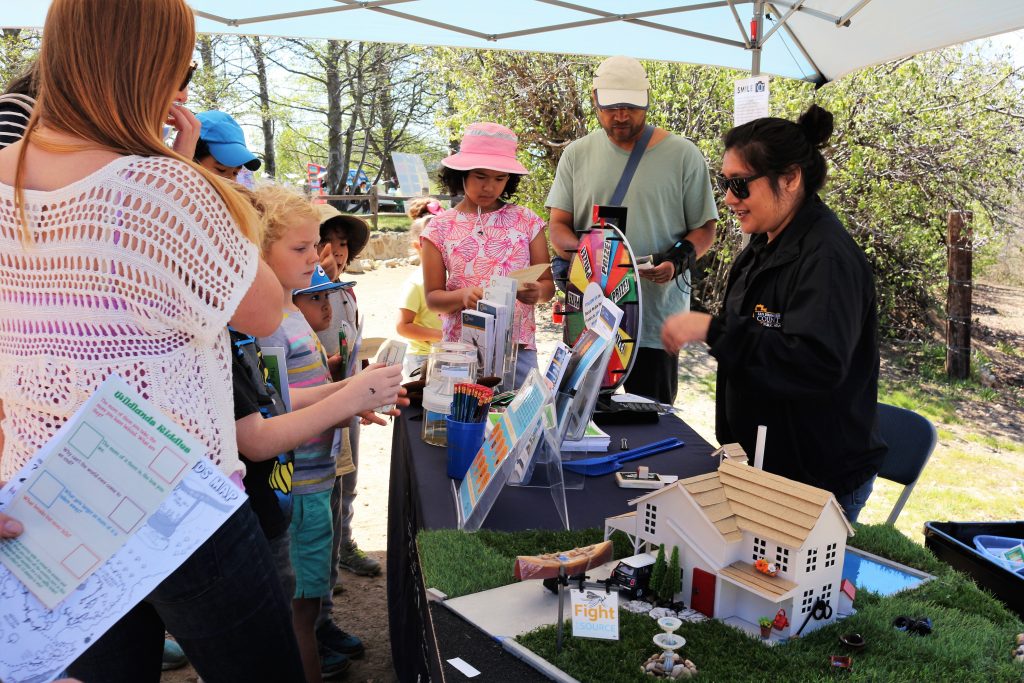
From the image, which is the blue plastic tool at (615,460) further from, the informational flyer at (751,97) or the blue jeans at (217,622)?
the informational flyer at (751,97)

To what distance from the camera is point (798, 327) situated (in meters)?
1.92

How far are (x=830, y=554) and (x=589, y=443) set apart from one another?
0.91m

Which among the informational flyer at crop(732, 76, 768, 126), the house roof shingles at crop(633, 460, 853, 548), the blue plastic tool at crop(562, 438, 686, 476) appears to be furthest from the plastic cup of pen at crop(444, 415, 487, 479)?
the informational flyer at crop(732, 76, 768, 126)

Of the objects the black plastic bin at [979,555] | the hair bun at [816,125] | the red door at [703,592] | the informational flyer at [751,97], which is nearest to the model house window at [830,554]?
the red door at [703,592]

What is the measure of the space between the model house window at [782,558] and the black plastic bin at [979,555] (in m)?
Result: 0.78

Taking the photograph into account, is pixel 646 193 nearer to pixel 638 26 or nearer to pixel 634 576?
pixel 638 26

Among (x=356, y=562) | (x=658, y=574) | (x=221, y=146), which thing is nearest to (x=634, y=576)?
(x=658, y=574)

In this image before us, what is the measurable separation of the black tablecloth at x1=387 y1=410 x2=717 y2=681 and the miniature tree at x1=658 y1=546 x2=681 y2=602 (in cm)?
38

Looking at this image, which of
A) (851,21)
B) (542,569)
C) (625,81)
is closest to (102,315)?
(542,569)

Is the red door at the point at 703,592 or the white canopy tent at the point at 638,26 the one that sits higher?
the white canopy tent at the point at 638,26

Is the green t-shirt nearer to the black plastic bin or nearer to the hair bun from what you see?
the hair bun

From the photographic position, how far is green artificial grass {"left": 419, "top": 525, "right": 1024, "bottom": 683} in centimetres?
119

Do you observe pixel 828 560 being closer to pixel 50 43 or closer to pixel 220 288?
pixel 220 288

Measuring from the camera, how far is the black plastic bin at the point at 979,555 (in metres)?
1.75
